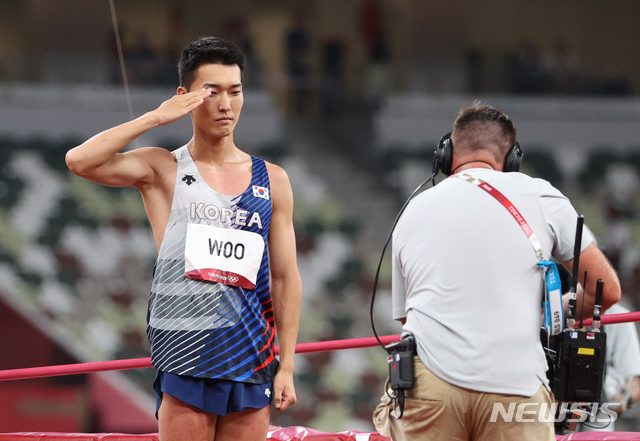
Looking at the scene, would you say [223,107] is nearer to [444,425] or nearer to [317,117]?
[444,425]

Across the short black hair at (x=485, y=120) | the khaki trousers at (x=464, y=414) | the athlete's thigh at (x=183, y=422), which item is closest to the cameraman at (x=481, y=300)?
the khaki trousers at (x=464, y=414)

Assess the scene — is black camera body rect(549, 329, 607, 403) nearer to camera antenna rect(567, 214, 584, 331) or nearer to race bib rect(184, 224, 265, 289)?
camera antenna rect(567, 214, 584, 331)

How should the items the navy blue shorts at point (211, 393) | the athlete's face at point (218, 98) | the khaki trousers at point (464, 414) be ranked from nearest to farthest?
the khaki trousers at point (464, 414) < the navy blue shorts at point (211, 393) < the athlete's face at point (218, 98)

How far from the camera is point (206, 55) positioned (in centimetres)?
190

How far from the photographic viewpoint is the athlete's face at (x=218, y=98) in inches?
74.5

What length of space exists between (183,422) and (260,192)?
575mm

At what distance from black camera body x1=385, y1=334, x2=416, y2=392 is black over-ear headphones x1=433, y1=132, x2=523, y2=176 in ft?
1.42

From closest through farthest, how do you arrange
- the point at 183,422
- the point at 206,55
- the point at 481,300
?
the point at 481,300 → the point at 183,422 → the point at 206,55

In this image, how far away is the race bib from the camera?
72.0 inches

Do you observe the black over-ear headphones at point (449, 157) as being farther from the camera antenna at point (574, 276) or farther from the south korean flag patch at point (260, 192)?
the south korean flag patch at point (260, 192)

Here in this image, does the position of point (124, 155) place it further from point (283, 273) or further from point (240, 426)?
point (240, 426)

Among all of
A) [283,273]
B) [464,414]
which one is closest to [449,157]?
[283,273]

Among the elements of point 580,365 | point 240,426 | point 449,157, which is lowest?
point 240,426

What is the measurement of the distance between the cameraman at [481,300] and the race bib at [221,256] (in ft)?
1.22
